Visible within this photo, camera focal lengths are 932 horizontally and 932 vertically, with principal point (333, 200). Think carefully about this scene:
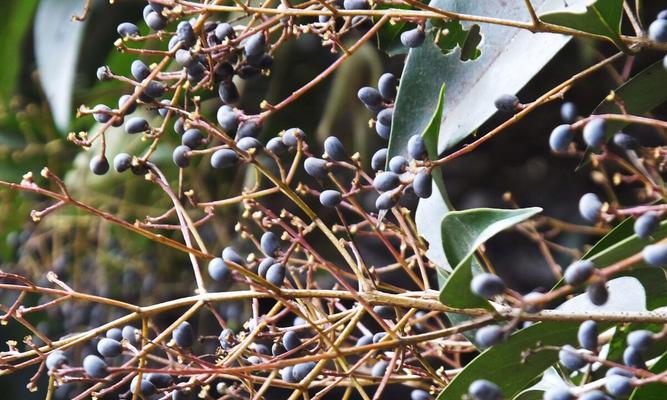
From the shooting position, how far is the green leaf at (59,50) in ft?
4.42

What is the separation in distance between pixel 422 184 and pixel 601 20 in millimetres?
163

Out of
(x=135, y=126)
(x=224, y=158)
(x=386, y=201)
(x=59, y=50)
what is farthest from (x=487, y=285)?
(x=59, y=50)

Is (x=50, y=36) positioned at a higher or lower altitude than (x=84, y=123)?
higher

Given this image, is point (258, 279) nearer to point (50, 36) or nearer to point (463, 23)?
point (463, 23)

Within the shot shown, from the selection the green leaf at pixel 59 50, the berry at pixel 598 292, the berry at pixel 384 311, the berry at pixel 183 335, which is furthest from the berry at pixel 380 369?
the green leaf at pixel 59 50

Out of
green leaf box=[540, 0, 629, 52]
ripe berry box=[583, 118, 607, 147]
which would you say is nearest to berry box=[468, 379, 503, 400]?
ripe berry box=[583, 118, 607, 147]

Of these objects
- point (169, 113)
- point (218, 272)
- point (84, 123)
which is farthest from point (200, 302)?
point (84, 123)

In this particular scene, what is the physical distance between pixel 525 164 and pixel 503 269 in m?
0.29

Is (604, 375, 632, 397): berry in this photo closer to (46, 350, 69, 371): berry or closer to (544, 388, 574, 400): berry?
(544, 388, 574, 400): berry

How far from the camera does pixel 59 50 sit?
4.58 ft

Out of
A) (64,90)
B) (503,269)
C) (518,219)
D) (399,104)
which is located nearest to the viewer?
(518,219)

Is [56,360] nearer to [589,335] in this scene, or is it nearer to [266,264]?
[266,264]

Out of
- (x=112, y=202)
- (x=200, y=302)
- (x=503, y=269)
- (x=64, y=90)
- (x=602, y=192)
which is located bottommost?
(x=503, y=269)

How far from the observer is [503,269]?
2.12 metres
